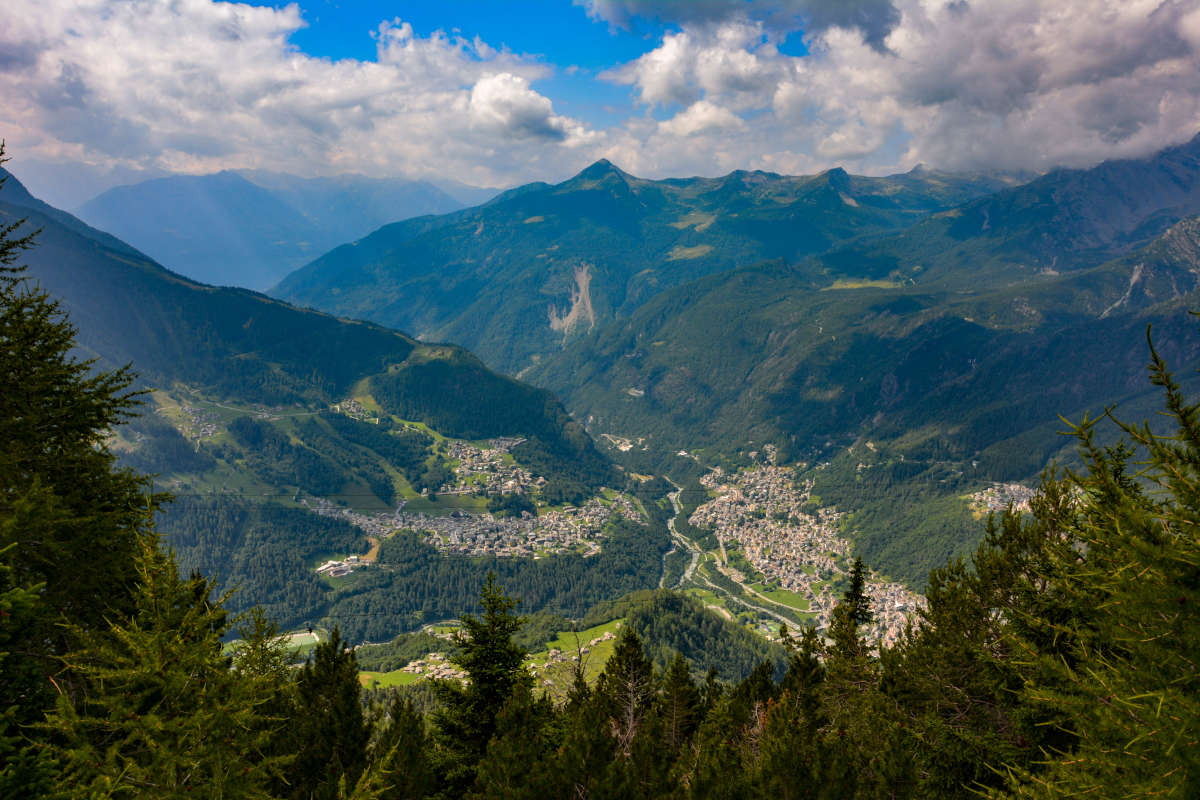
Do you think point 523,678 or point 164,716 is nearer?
point 164,716

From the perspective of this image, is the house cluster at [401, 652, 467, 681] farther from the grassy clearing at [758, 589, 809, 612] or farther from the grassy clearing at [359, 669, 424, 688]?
the grassy clearing at [758, 589, 809, 612]

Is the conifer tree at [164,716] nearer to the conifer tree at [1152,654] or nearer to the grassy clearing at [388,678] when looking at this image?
the conifer tree at [1152,654]

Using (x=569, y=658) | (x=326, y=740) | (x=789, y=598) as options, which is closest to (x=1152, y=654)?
(x=326, y=740)

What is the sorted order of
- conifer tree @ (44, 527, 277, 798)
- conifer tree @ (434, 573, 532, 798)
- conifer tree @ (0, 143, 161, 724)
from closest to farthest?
conifer tree @ (44, 527, 277, 798), conifer tree @ (0, 143, 161, 724), conifer tree @ (434, 573, 532, 798)

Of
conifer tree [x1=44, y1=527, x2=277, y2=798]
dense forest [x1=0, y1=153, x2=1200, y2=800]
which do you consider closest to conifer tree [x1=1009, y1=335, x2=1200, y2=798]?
dense forest [x1=0, y1=153, x2=1200, y2=800]

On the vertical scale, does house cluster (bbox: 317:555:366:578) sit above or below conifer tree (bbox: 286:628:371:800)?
below

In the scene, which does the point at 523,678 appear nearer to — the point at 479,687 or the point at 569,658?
the point at 479,687

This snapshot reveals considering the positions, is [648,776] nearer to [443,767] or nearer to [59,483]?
[443,767]

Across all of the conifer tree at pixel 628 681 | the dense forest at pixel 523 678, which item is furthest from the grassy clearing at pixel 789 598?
the dense forest at pixel 523 678

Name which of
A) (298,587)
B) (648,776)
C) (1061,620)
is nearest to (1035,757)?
(1061,620)
